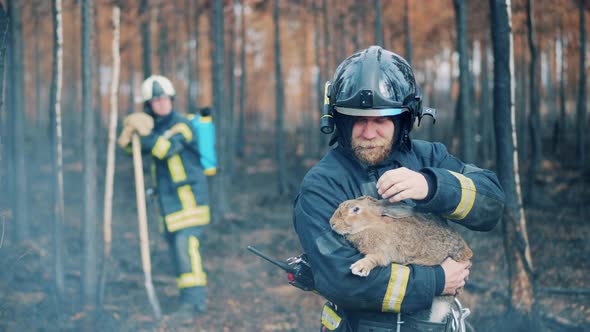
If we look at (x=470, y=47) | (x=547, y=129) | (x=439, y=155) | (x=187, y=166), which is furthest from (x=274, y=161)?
(x=439, y=155)

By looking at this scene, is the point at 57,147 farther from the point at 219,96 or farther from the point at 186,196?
the point at 219,96

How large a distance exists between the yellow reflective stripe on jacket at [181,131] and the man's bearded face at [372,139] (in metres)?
4.76

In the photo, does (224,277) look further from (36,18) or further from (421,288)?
(36,18)

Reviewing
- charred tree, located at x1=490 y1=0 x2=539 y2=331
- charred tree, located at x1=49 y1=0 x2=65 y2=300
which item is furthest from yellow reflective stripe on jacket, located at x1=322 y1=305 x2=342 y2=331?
charred tree, located at x1=49 y1=0 x2=65 y2=300

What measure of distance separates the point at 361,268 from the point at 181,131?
515 cm

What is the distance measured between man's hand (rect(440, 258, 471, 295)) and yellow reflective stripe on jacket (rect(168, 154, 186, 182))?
16.5ft

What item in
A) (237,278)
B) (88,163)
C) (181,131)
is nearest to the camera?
(181,131)

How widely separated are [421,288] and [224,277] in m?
7.39

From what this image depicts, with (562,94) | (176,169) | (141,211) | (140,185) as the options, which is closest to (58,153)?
(140,185)

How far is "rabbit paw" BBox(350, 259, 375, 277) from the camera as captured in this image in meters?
2.46

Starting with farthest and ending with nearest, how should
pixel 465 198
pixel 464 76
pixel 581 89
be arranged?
pixel 581 89 < pixel 464 76 < pixel 465 198

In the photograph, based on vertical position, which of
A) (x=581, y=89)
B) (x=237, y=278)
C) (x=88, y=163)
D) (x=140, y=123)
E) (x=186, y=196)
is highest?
(x=581, y=89)

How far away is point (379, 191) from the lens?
248 centimetres

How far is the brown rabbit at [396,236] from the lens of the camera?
259cm
